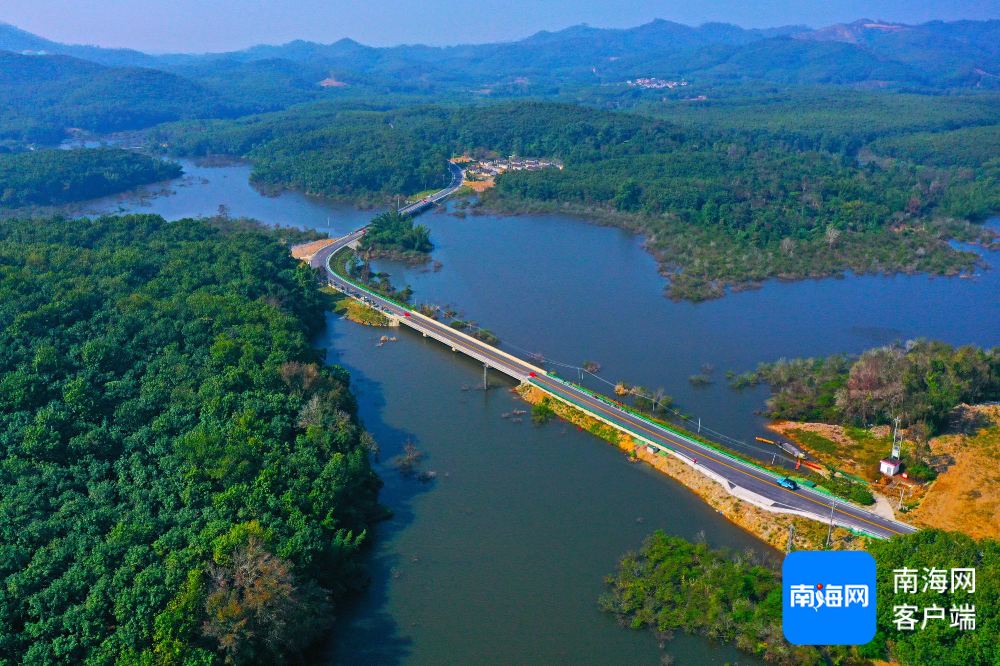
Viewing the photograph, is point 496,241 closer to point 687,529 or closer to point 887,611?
point 687,529

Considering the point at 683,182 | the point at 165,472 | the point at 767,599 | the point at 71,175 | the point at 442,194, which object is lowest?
the point at 767,599

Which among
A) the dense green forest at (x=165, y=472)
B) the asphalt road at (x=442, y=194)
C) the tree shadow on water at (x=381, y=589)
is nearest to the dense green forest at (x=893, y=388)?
the tree shadow on water at (x=381, y=589)

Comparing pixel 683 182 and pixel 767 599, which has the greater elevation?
→ pixel 683 182

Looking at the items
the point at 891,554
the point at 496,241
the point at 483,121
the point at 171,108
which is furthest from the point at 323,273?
the point at 171,108

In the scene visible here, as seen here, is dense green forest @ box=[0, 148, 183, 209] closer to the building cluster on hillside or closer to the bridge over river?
the building cluster on hillside

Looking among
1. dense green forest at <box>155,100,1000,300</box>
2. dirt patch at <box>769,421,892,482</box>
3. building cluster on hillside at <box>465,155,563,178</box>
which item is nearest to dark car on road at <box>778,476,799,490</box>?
dirt patch at <box>769,421,892,482</box>

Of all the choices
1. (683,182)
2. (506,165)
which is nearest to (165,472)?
(683,182)

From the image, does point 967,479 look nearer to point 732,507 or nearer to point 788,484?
point 788,484
